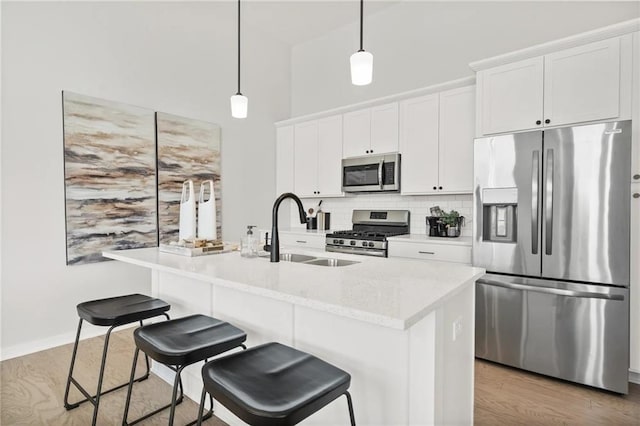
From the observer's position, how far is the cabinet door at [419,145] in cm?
349

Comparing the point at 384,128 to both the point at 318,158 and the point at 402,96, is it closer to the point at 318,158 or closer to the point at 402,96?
the point at 402,96

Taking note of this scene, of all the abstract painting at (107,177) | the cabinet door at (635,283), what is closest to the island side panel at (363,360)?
the cabinet door at (635,283)

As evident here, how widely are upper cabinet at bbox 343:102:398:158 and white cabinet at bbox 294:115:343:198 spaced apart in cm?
13

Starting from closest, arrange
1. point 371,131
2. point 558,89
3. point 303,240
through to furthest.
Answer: point 558,89
point 371,131
point 303,240

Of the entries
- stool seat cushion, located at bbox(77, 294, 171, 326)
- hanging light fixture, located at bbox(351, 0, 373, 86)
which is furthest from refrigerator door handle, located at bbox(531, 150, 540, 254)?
stool seat cushion, located at bbox(77, 294, 171, 326)

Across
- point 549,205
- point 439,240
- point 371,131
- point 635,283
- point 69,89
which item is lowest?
point 635,283

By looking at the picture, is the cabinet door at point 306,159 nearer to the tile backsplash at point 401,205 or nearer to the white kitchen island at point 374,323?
the tile backsplash at point 401,205

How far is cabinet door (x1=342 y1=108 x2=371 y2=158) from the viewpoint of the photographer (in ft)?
13.1

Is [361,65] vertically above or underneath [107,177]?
Result: above

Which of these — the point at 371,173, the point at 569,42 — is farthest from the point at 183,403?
the point at 569,42

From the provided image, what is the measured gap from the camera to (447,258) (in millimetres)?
3092

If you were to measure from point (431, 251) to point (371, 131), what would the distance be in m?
1.56

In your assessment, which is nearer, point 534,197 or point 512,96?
point 534,197

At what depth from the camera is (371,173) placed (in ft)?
12.9
